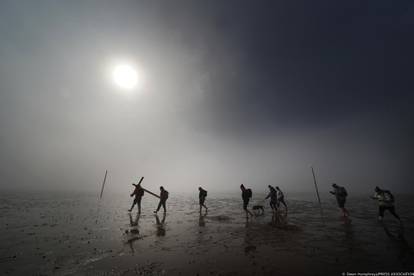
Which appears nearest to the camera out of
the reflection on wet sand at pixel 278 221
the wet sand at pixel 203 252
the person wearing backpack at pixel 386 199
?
the wet sand at pixel 203 252

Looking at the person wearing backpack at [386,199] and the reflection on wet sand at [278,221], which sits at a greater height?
the person wearing backpack at [386,199]

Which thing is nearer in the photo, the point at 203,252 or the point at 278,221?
the point at 203,252

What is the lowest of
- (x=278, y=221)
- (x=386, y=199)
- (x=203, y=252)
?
(x=203, y=252)

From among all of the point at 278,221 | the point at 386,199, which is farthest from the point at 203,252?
the point at 386,199

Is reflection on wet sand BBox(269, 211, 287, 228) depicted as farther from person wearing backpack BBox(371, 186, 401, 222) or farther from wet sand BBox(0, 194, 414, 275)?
person wearing backpack BBox(371, 186, 401, 222)

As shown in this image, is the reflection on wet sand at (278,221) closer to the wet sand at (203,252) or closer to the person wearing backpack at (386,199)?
the wet sand at (203,252)

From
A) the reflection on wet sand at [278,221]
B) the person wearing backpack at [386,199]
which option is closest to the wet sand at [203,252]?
the person wearing backpack at [386,199]

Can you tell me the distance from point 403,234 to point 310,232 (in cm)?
460

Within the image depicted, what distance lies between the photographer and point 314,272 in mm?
6137

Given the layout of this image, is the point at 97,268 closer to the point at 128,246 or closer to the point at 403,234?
the point at 128,246

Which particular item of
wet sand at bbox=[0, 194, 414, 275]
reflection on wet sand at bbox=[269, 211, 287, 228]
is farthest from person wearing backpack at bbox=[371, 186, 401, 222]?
reflection on wet sand at bbox=[269, 211, 287, 228]

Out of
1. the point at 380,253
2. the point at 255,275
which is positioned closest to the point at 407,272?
the point at 380,253

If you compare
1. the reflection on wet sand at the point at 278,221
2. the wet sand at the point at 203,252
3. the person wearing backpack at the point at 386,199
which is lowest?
the wet sand at the point at 203,252

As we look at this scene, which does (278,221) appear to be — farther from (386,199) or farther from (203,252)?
(203,252)
